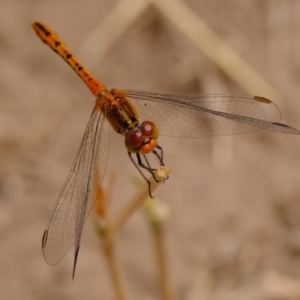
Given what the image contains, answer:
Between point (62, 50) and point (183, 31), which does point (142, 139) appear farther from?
point (183, 31)

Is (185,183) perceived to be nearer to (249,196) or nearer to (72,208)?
(249,196)

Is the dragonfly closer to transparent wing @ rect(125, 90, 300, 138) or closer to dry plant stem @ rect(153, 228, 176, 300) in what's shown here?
transparent wing @ rect(125, 90, 300, 138)

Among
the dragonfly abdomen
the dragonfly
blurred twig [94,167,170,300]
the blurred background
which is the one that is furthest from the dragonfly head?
the blurred background

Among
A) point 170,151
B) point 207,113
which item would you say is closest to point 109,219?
point 207,113

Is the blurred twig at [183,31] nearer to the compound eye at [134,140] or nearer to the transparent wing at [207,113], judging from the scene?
the transparent wing at [207,113]

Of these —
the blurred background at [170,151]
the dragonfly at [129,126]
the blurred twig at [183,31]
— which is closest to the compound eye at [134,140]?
the dragonfly at [129,126]

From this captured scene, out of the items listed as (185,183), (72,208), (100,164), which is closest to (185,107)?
(100,164)
